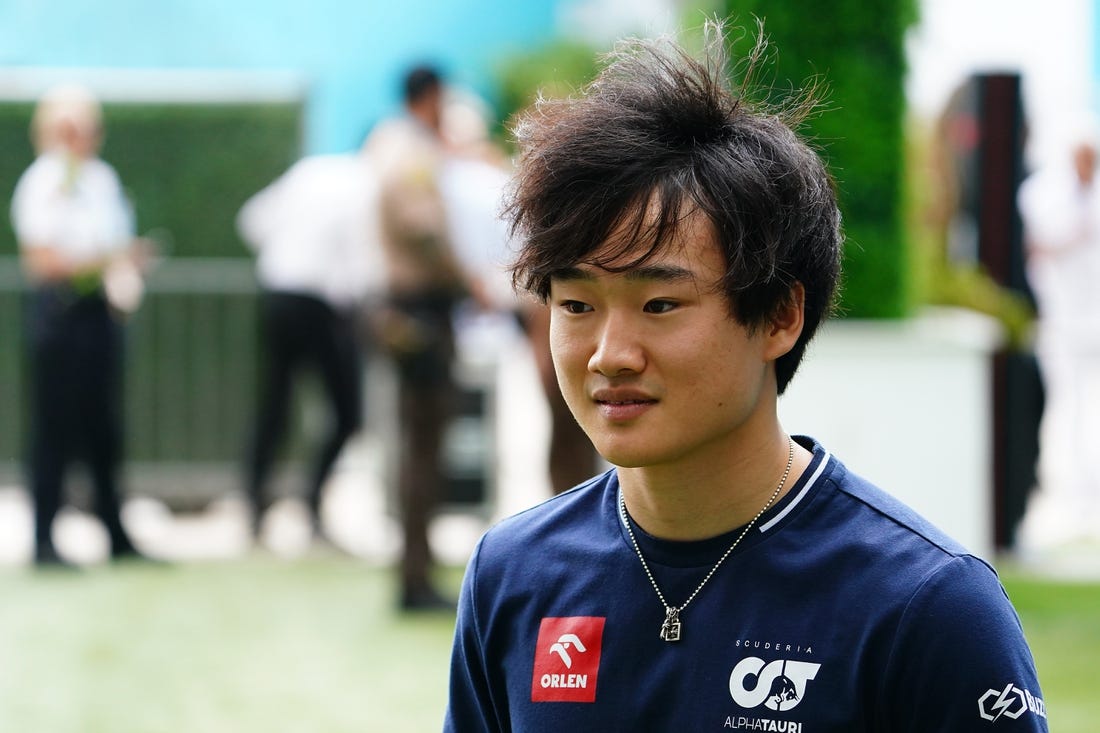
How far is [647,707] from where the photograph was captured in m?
2.01

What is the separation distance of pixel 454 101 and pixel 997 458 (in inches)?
175

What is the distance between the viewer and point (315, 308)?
900 centimetres

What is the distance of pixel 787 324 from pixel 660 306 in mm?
190

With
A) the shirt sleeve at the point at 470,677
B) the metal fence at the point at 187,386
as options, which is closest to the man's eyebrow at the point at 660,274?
the shirt sleeve at the point at 470,677

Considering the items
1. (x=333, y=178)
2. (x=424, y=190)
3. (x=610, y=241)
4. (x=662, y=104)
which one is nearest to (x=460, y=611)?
(x=610, y=241)

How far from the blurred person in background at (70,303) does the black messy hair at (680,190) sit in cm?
635

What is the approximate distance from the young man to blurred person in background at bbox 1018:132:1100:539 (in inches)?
301

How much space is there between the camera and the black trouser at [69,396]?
822 cm

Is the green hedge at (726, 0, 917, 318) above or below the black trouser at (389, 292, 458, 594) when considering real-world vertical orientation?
above

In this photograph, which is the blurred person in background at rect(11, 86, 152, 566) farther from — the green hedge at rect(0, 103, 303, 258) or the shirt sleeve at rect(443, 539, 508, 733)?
the shirt sleeve at rect(443, 539, 508, 733)

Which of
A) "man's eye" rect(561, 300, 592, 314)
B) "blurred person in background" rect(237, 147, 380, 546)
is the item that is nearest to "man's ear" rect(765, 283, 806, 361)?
"man's eye" rect(561, 300, 592, 314)

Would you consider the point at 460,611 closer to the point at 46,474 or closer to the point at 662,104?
the point at 662,104

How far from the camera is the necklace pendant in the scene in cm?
202

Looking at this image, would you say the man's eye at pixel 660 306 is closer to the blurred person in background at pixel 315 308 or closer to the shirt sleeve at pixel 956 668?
the shirt sleeve at pixel 956 668
